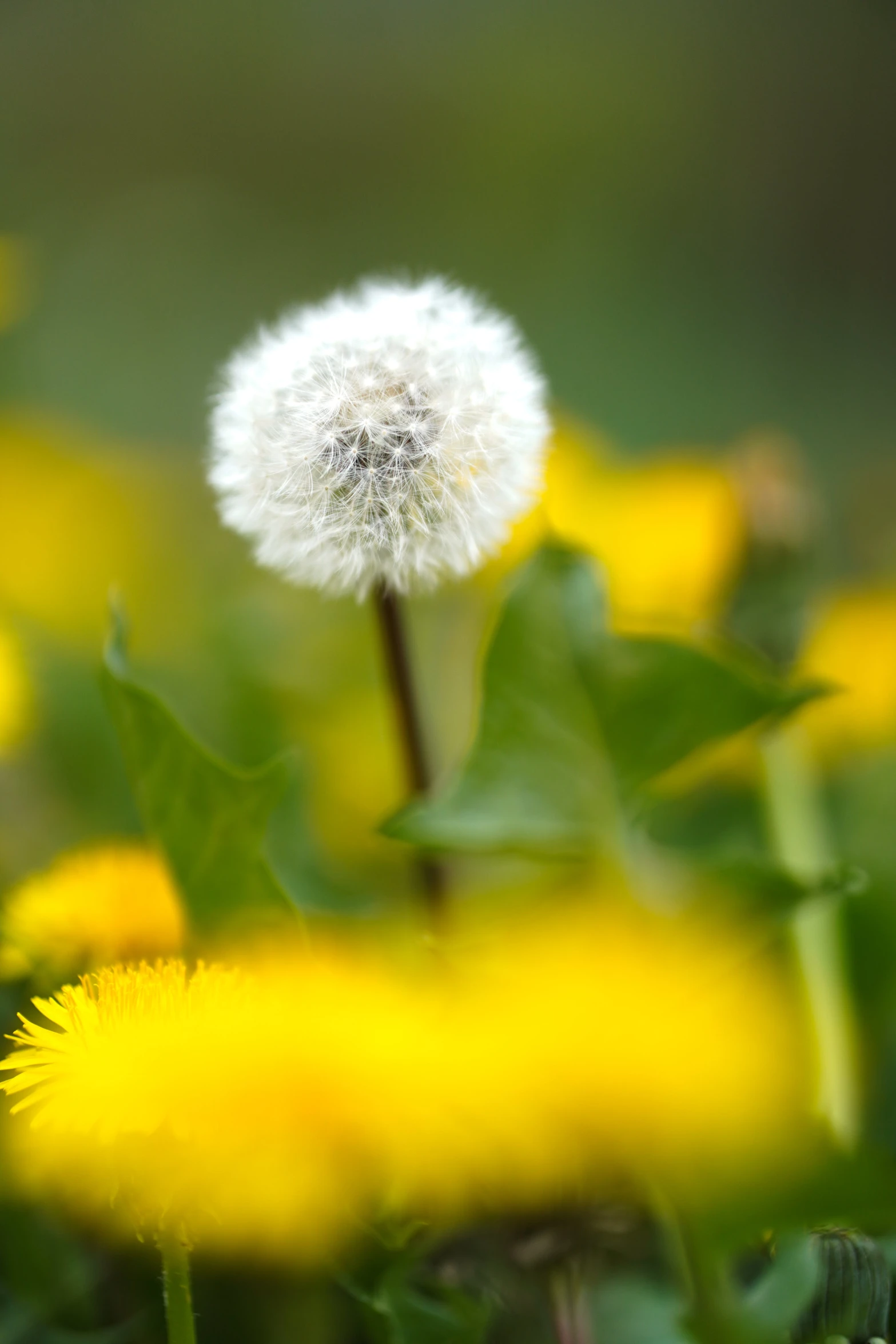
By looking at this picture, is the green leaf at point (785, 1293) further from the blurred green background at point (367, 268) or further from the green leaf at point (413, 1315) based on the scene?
the blurred green background at point (367, 268)

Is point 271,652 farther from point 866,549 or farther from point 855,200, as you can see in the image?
point 855,200

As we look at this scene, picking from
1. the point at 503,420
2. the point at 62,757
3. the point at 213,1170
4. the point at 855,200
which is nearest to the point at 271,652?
the point at 62,757

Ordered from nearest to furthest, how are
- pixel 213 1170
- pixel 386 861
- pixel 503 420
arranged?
pixel 213 1170, pixel 503 420, pixel 386 861

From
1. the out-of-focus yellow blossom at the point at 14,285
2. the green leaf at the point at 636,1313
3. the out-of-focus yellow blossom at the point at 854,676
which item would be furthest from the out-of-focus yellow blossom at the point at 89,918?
the out-of-focus yellow blossom at the point at 14,285

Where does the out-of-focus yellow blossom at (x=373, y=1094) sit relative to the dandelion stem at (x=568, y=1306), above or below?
above

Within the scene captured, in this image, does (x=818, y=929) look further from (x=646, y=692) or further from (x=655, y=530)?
(x=655, y=530)

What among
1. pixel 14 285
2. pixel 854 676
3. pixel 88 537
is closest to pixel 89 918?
pixel 854 676

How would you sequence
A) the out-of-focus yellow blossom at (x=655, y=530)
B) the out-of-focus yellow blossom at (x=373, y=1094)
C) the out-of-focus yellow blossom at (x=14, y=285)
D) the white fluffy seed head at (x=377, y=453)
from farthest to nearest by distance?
the out-of-focus yellow blossom at (x=14, y=285) < the out-of-focus yellow blossom at (x=655, y=530) < the white fluffy seed head at (x=377, y=453) < the out-of-focus yellow blossom at (x=373, y=1094)
